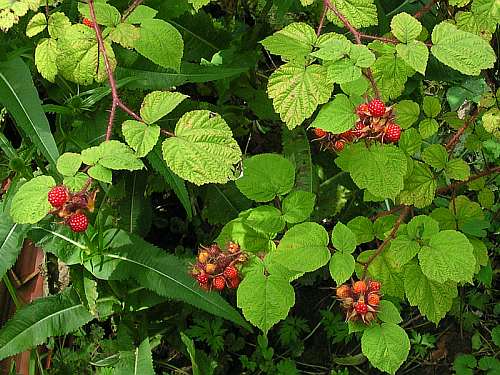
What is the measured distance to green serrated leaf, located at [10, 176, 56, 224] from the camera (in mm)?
881

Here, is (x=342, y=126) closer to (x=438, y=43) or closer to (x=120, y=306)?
(x=438, y=43)

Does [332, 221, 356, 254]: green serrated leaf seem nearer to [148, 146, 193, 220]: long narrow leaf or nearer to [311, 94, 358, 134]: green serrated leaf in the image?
[311, 94, 358, 134]: green serrated leaf

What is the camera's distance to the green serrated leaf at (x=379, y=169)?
1.06 metres

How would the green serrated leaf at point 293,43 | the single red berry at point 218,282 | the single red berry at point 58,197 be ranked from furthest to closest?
the single red berry at point 218,282 < the green serrated leaf at point 293,43 < the single red berry at point 58,197

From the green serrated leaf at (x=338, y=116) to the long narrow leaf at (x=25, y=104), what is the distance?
0.62 meters

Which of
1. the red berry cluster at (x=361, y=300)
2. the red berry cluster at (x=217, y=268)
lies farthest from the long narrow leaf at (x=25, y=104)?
the red berry cluster at (x=361, y=300)

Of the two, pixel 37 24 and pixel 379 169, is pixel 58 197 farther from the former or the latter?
pixel 379 169

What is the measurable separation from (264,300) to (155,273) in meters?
0.58

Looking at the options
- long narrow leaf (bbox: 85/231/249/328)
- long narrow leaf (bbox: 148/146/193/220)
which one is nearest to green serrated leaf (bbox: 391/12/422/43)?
long narrow leaf (bbox: 148/146/193/220)

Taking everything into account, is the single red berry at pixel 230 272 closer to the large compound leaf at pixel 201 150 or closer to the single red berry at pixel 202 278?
the single red berry at pixel 202 278

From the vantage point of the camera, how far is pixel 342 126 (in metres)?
0.95

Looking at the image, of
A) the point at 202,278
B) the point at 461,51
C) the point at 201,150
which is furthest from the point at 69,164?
the point at 461,51

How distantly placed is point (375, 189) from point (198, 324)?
996 mm

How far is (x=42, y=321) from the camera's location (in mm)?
1649
